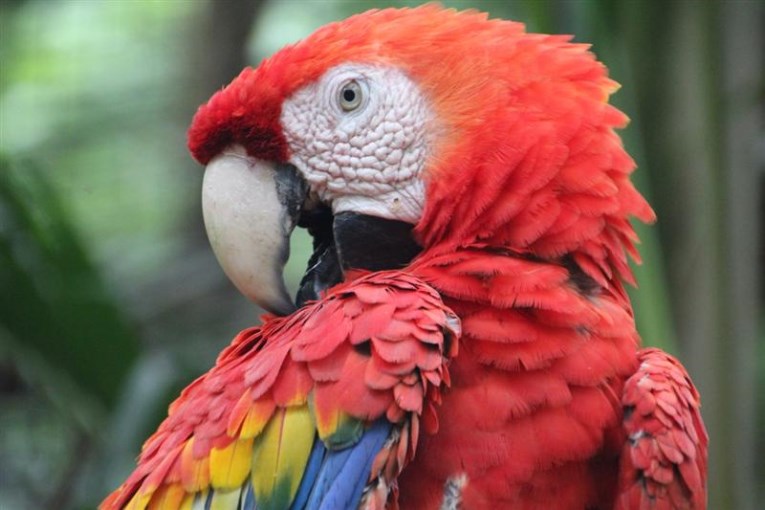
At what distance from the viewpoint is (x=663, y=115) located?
2582mm

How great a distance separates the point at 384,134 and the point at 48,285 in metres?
1.03

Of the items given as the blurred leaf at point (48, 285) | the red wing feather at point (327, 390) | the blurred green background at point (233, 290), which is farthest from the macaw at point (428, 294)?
the blurred leaf at point (48, 285)

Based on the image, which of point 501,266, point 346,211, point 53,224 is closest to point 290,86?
point 346,211

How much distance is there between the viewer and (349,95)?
1.50 metres

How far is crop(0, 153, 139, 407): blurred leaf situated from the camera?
2.17 meters

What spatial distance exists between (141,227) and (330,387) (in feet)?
11.5

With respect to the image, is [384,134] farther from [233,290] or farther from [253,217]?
[233,290]

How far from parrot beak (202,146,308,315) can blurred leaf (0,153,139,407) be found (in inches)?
31.9

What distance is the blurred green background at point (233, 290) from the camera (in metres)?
2.09

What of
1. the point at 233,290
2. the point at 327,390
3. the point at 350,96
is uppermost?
the point at 350,96

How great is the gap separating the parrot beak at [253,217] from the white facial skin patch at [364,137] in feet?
0.15

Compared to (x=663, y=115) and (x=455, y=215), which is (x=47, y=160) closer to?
(x=663, y=115)

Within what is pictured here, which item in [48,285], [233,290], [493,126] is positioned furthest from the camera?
[233,290]

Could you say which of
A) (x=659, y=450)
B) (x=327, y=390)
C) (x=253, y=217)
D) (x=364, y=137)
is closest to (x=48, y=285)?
(x=253, y=217)
